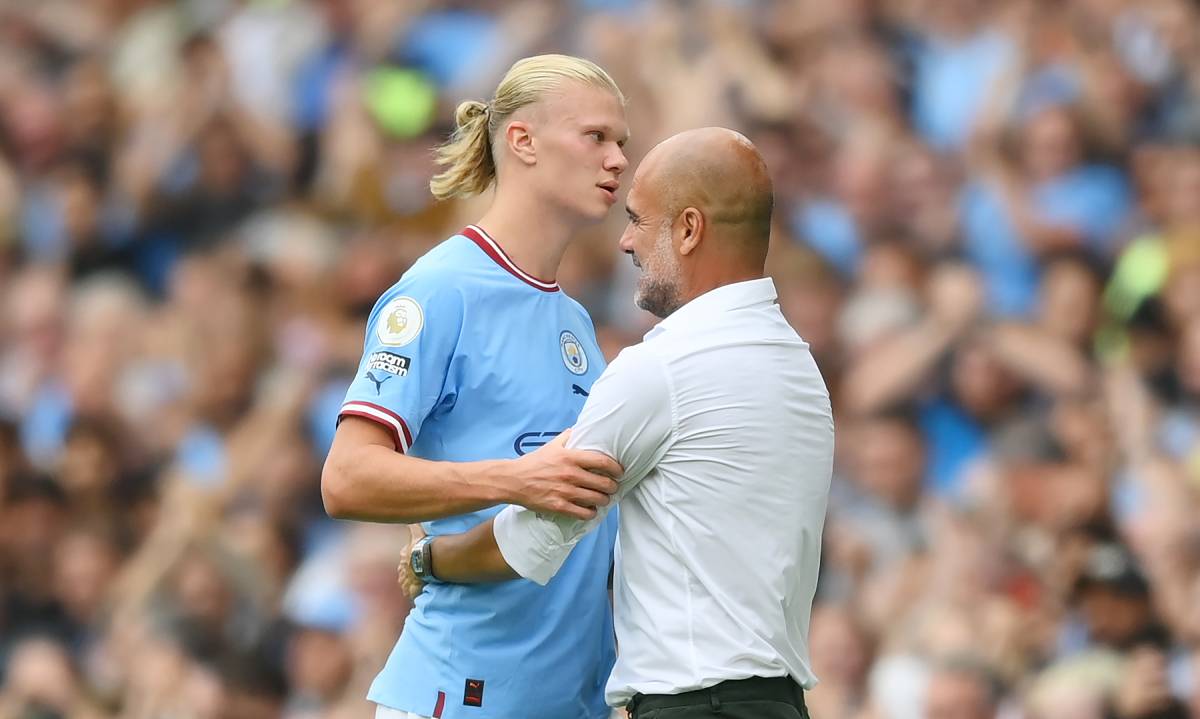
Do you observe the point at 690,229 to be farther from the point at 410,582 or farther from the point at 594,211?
the point at 410,582

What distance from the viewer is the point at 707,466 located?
3.25 m

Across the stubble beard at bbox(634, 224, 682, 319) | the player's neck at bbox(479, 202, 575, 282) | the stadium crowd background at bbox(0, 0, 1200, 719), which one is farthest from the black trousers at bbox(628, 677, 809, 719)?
the stadium crowd background at bbox(0, 0, 1200, 719)

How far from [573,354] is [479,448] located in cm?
35

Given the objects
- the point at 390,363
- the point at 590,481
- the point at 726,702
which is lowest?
the point at 726,702

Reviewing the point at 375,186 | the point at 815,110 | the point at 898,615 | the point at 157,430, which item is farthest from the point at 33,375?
the point at 898,615

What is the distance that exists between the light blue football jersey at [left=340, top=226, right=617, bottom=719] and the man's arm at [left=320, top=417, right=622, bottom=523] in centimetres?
9

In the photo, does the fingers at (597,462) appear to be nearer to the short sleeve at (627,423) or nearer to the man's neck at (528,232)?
the short sleeve at (627,423)

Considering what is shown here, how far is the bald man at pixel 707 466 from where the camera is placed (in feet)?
10.6

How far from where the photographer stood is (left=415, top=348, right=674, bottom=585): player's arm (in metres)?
3.22

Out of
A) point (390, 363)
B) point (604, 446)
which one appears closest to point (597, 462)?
point (604, 446)

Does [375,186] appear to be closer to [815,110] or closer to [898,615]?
[815,110]

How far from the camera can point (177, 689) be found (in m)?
8.03

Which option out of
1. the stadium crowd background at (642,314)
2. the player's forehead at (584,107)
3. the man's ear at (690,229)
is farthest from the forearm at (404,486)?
the stadium crowd background at (642,314)

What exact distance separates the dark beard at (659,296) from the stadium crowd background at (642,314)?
3.06m
